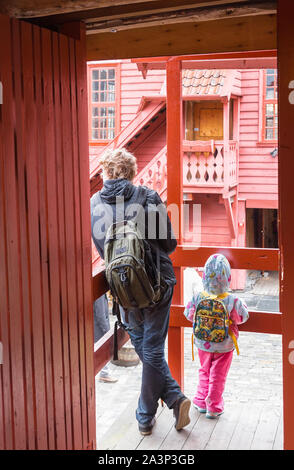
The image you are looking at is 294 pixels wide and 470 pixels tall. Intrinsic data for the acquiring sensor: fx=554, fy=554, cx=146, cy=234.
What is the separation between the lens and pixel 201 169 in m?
12.9

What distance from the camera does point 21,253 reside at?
2.76 meters

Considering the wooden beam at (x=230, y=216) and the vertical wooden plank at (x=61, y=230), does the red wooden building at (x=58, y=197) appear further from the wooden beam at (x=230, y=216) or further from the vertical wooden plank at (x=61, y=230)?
the wooden beam at (x=230, y=216)

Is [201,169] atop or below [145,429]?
atop

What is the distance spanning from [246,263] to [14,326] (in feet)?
7.86

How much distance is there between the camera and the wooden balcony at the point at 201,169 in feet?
41.0

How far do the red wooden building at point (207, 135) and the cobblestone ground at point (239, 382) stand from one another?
13.4 ft

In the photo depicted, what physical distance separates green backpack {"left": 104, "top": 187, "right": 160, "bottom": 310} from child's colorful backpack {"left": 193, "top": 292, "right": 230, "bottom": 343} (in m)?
0.81

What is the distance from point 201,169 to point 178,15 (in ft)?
31.8

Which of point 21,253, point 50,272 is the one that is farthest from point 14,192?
point 50,272

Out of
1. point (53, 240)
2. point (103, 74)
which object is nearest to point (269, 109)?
point (103, 74)

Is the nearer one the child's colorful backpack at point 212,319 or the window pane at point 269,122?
the child's colorful backpack at point 212,319

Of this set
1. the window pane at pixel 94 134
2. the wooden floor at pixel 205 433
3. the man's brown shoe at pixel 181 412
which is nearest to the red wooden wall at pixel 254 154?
the window pane at pixel 94 134

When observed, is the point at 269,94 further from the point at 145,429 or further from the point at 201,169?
the point at 145,429
